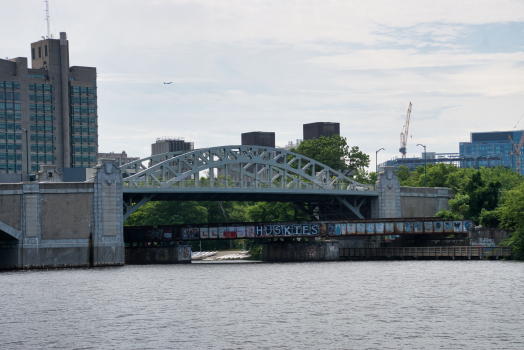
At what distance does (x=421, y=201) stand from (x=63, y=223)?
60532mm

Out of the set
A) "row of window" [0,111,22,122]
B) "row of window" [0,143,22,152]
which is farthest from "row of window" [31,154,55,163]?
"row of window" [0,111,22,122]

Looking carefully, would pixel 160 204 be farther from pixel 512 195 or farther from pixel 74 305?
pixel 74 305

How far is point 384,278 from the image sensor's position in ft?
255

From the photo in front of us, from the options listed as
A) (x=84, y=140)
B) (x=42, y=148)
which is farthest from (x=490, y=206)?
(x=42, y=148)

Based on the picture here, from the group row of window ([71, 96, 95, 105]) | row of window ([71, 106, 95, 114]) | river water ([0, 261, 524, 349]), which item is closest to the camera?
river water ([0, 261, 524, 349])

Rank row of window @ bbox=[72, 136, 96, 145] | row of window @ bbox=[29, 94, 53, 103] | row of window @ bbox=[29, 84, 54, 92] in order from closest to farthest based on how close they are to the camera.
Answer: row of window @ bbox=[29, 84, 54, 92]
row of window @ bbox=[29, 94, 53, 103]
row of window @ bbox=[72, 136, 96, 145]

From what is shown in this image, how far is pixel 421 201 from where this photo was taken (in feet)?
432

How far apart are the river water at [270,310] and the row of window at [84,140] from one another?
11016 cm

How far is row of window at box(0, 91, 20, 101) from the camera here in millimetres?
181125

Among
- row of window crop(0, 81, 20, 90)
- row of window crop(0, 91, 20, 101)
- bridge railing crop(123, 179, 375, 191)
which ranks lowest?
bridge railing crop(123, 179, 375, 191)

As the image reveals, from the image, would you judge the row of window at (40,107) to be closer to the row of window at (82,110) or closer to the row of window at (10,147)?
the row of window at (82,110)

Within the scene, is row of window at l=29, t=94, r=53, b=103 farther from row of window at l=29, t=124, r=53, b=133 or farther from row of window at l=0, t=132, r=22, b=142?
row of window at l=0, t=132, r=22, b=142

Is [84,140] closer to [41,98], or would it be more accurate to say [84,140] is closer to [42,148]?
[42,148]

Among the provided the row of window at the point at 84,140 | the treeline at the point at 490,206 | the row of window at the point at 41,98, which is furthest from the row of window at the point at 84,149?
the treeline at the point at 490,206
